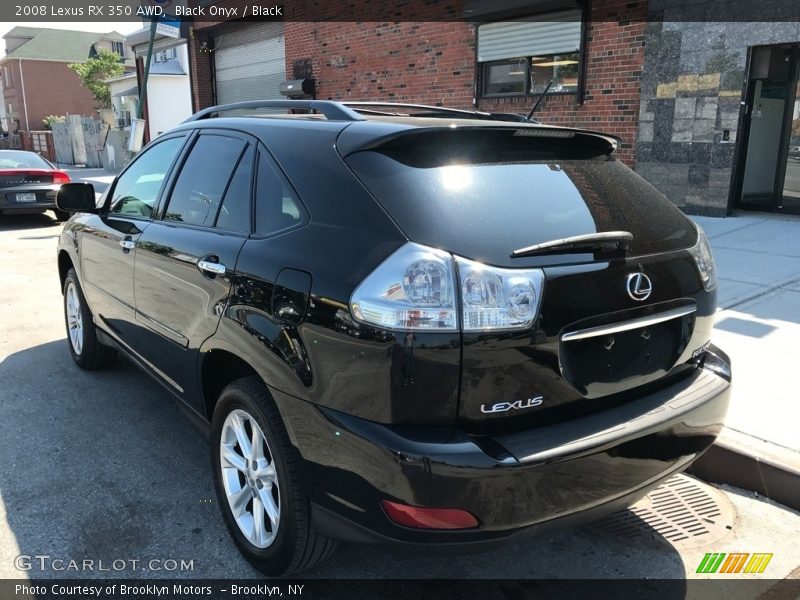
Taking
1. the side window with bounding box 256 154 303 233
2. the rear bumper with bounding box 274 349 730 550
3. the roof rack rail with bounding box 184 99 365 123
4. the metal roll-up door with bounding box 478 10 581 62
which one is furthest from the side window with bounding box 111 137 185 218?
the metal roll-up door with bounding box 478 10 581 62

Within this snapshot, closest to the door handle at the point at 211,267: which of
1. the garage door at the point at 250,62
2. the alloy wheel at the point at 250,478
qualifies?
the alloy wheel at the point at 250,478

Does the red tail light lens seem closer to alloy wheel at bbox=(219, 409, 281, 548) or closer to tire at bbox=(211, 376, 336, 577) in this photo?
tire at bbox=(211, 376, 336, 577)

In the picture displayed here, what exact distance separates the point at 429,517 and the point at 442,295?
683mm

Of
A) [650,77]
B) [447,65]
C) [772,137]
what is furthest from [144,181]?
[447,65]

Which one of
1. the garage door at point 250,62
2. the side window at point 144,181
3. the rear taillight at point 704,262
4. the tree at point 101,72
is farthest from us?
the tree at point 101,72

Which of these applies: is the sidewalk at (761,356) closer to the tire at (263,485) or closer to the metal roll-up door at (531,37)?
the tire at (263,485)

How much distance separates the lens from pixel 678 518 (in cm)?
309

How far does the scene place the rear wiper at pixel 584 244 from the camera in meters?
2.13

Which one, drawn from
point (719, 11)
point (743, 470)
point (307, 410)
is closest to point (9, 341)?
point (307, 410)

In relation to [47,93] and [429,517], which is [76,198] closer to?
[429,517]

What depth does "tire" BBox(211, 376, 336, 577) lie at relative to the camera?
2.36 metres

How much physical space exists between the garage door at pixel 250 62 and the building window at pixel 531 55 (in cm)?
718

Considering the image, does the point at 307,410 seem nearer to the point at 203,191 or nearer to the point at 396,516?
the point at 396,516

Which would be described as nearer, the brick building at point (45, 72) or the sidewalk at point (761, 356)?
the sidewalk at point (761, 356)
